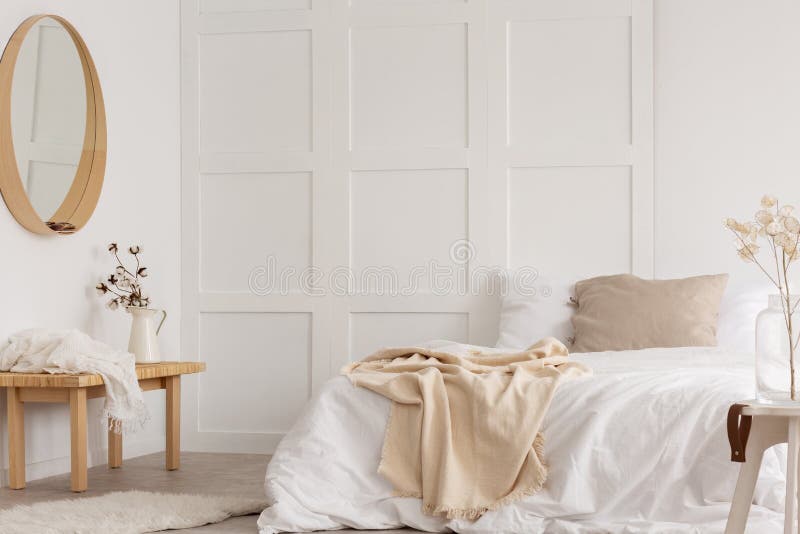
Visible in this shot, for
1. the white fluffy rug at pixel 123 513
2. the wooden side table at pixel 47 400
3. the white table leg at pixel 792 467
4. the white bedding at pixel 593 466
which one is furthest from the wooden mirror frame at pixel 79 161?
the white table leg at pixel 792 467

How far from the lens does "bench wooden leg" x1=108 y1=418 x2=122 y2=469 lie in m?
4.66

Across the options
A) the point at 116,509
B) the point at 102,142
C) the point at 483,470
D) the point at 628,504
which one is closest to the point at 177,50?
the point at 102,142

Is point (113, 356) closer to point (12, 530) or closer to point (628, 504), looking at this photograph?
point (12, 530)

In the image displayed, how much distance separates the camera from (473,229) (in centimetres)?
513

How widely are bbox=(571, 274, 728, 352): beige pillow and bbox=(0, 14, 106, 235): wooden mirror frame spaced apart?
2310 mm

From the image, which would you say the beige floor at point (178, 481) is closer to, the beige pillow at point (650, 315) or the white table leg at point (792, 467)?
the beige pillow at point (650, 315)

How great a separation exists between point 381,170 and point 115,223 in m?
1.36

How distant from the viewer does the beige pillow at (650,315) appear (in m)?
4.32

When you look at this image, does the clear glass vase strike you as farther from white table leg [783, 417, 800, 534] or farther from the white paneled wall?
the white paneled wall

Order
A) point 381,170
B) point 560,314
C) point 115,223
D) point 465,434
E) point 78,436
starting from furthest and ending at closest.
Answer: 1. point 381,170
2. point 115,223
3. point 560,314
4. point 78,436
5. point 465,434

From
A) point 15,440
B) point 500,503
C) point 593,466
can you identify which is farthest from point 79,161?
point 593,466

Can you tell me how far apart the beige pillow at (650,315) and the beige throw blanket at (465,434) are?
990mm

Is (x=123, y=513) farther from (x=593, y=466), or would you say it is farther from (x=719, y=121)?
(x=719, y=121)

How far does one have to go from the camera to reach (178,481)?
4301mm
